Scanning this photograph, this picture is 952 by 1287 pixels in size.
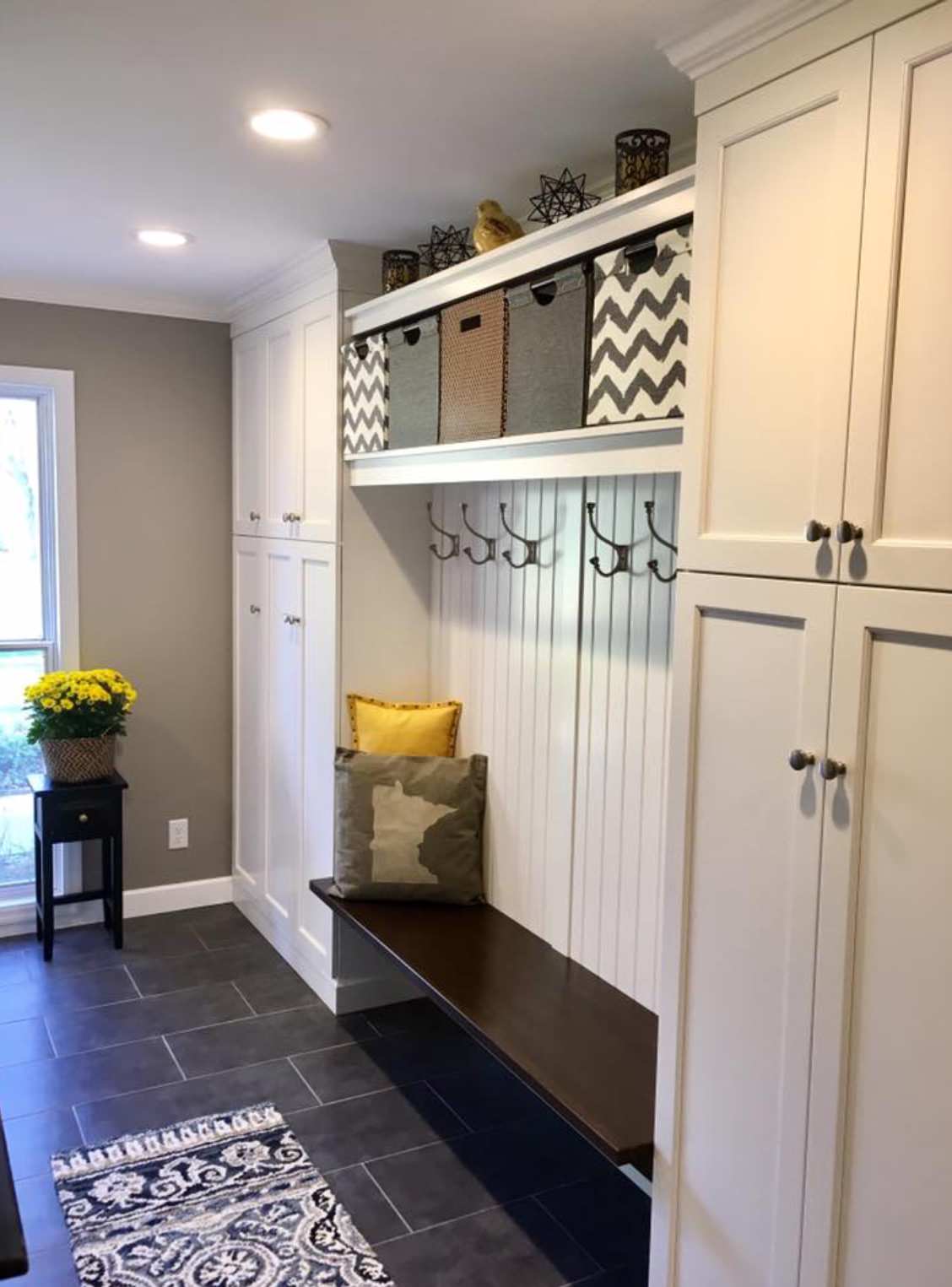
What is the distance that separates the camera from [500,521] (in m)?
2.95

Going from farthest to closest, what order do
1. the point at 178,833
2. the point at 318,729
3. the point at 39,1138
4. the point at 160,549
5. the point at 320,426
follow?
1. the point at 178,833
2. the point at 160,549
3. the point at 318,729
4. the point at 320,426
5. the point at 39,1138

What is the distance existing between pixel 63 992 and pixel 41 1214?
117 cm

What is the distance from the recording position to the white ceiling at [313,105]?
1.68 m

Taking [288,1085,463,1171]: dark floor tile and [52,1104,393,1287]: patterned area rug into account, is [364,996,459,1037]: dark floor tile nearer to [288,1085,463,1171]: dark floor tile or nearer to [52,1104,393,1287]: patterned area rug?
[288,1085,463,1171]: dark floor tile

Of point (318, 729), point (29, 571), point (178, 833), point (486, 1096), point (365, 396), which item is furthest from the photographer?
point (178, 833)

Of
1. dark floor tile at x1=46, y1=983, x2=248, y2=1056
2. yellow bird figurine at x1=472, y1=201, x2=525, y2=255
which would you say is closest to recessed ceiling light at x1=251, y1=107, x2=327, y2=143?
yellow bird figurine at x1=472, y1=201, x2=525, y2=255

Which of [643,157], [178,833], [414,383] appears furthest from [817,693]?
[178,833]

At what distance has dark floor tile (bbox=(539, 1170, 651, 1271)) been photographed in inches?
89.1

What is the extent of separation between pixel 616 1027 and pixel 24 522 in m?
2.85

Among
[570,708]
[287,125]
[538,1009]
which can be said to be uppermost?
[287,125]

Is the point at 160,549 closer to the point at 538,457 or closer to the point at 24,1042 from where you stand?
the point at 24,1042

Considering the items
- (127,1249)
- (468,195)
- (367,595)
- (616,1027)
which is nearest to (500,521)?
(367,595)

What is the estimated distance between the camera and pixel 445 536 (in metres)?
3.27

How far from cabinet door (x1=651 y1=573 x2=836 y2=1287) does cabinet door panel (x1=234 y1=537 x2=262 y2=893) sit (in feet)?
7.68
